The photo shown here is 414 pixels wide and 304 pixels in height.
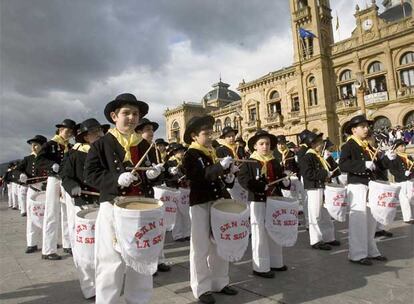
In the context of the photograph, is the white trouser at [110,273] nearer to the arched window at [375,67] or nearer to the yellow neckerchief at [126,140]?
the yellow neckerchief at [126,140]

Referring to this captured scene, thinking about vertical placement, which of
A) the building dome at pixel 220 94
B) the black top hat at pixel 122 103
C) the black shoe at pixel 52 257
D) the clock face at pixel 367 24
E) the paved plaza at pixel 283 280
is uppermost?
the building dome at pixel 220 94

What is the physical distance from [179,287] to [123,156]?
2026 millimetres

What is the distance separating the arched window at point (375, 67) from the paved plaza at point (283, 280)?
29525mm

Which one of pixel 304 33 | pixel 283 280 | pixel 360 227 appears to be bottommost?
pixel 283 280

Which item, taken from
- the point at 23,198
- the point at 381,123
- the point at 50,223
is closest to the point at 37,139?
the point at 50,223

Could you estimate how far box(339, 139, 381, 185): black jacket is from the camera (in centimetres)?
539

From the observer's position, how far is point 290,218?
470 centimetres

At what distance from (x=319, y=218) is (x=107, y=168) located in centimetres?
447

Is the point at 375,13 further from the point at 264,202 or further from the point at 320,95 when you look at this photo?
the point at 264,202

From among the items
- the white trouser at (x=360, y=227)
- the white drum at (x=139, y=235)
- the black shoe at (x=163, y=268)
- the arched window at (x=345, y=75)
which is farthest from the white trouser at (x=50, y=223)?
the arched window at (x=345, y=75)

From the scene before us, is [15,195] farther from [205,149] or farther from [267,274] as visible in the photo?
[267,274]

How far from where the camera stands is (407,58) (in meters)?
29.8

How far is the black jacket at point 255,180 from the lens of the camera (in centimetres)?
496

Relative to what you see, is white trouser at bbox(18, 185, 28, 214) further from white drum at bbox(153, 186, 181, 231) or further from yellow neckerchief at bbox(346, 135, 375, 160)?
yellow neckerchief at bbox(346, 135, 375, 160)
